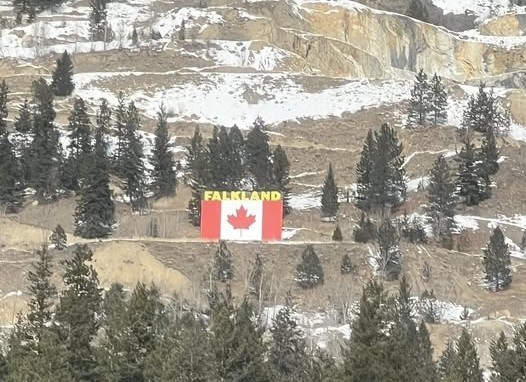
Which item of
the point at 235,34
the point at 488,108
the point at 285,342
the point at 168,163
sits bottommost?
the point at 285,342

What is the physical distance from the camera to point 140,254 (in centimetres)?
5262

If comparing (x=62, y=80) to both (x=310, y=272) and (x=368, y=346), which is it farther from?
(x=368, y=346)

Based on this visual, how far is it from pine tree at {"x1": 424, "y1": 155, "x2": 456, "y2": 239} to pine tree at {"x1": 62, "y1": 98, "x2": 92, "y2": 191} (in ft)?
75.7

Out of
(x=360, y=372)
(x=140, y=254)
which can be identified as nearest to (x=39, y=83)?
(x=140, y=254)

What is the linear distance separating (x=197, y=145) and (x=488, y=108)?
24.6 metres

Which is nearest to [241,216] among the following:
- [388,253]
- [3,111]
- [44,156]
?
[388,253]

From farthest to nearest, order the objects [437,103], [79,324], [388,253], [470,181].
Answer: [437,103] → [470,181] → [388,253] → [79,324]

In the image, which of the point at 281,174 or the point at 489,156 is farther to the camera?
the point at 489,156

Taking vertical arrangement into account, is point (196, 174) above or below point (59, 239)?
above

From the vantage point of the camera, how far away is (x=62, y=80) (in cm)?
7725

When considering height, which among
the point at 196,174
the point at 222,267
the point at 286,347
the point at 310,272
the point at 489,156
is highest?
the point at 489,156

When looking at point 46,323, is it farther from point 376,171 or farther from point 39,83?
point 39,83

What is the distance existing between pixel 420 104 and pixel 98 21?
38239mm

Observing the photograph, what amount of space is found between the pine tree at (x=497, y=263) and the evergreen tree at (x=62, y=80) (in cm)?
4030
